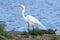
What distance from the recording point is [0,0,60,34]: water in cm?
1360

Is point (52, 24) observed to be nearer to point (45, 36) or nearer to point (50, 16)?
point (50, 16)

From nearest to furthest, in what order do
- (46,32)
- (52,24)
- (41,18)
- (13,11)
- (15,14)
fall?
(46,32) → (52,24) → (41,18) → (15,14) → (13,11)

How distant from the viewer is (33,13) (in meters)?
17.7

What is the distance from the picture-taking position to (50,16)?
16406 mm

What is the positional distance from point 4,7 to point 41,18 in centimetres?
491

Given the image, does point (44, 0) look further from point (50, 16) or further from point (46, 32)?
point (46, 32)

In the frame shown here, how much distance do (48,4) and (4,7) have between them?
11.1 feet

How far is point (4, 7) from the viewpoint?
19.8 m

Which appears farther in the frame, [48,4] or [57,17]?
[48,4]

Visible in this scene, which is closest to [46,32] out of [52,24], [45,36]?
[45,36]

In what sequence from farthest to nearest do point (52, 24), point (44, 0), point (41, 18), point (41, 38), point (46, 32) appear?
1. point (44, 0)
2. point (41, 18)
3. point (52, 24)
4. point (46, 32)
5. point (41, 38)

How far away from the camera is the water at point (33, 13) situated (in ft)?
44.6

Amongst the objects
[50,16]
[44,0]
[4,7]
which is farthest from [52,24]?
[44,0]

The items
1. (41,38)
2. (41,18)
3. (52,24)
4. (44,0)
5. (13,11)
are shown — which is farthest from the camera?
(44,0)
